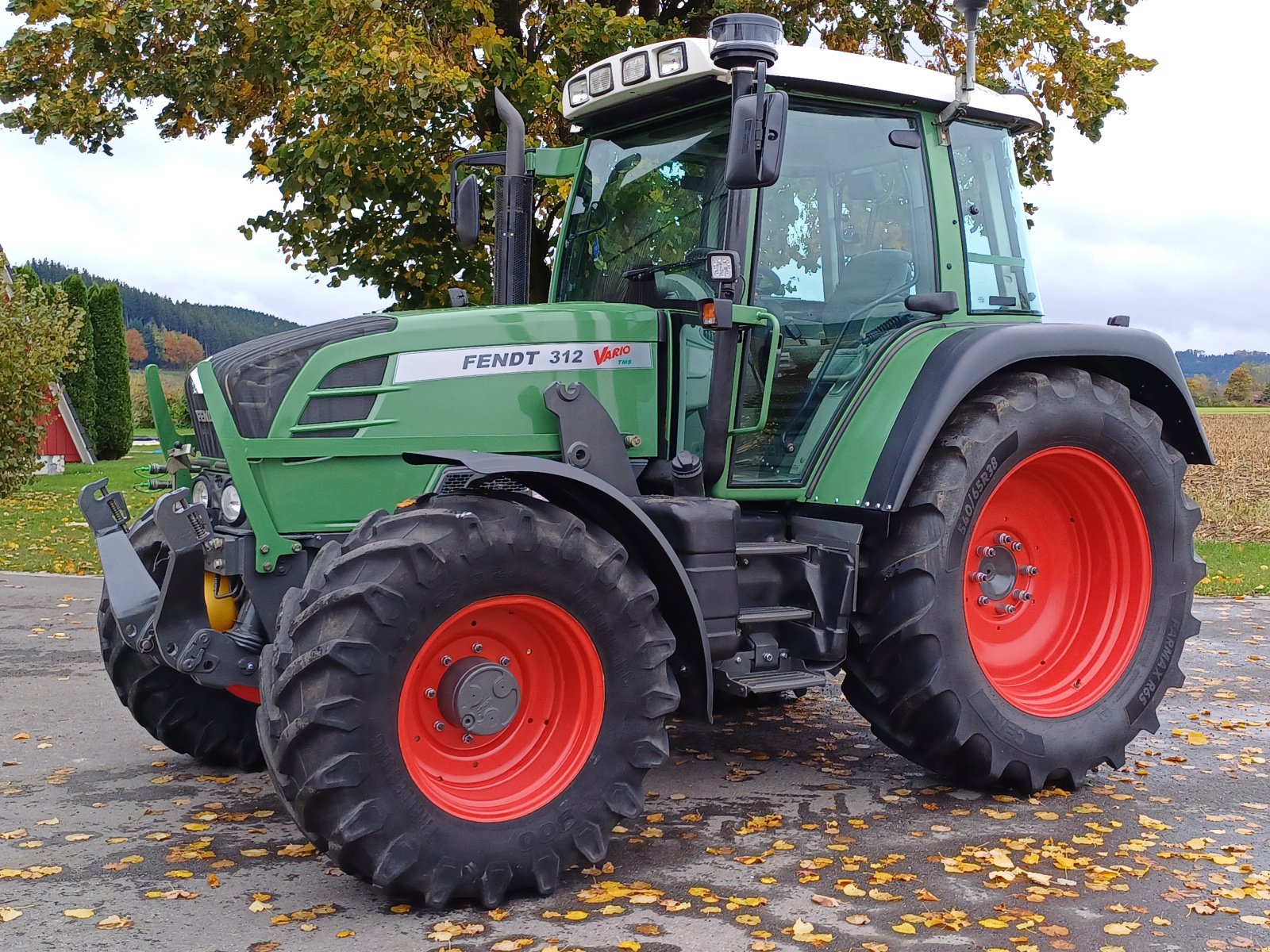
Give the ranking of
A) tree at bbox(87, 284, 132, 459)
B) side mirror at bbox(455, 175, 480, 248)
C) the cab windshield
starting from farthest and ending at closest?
tree at bbox(87, 284, 132, 459)
side mirror at bbox(455, 175, 480, 248)
the cab windshield

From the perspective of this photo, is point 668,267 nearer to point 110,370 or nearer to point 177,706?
point 177,706

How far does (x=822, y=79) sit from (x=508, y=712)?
274 cm

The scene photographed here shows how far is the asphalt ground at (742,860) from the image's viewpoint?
3.89 metres

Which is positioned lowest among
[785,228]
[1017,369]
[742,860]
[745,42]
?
[742,860]

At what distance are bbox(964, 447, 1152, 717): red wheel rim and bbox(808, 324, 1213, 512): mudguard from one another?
45 centimetres

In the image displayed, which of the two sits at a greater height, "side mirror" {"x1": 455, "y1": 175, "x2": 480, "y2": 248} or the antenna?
the antenna

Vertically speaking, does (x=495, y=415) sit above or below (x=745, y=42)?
below

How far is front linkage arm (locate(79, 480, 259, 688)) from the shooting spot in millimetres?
4473

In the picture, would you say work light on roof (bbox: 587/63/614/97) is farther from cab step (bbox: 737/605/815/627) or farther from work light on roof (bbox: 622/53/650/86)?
cab step (bbox: 737/605/815/627)

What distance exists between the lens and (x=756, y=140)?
4.37 m

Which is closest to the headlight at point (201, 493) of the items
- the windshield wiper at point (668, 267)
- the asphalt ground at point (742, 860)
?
the asphalt ground at point (742, 860)

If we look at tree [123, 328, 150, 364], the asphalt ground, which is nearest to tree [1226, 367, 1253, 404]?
tree [123, 328, 150, 364]

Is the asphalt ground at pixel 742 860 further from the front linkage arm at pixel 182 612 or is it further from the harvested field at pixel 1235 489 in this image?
the harvested field at pixel 1235 489

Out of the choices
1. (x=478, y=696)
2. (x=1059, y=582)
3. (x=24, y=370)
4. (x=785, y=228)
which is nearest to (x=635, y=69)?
(x=785, y=228)
